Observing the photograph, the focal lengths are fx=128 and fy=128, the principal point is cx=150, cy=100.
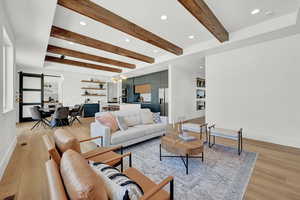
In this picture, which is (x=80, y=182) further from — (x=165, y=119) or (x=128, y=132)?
(x=165, y=119)

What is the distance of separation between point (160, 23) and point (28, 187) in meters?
3.82

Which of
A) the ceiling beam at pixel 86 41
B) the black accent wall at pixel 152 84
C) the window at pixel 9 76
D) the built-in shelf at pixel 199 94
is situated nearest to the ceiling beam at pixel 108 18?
the ceiling beam at pixel 86 41

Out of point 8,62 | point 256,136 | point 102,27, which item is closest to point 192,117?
point 256,136

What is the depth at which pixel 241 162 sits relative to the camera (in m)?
2.46

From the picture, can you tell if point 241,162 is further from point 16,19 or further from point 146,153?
point 16,19

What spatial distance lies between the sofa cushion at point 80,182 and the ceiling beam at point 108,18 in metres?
2.56

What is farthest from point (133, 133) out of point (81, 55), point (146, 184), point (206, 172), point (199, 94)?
point (199, 94)

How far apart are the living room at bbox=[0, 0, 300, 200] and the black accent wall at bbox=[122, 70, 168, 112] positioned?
5.19 ft

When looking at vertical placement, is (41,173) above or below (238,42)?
below

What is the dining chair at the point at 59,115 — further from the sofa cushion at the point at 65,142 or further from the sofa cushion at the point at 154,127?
the sofa cushion at the point at 65,142

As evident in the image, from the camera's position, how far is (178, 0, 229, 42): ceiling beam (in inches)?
88.2

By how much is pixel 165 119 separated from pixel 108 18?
2956 mm

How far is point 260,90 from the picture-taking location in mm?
3672

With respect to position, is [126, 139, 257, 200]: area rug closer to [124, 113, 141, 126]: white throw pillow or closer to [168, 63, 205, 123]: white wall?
[124, 113, 141, 126]: white throw pillow
